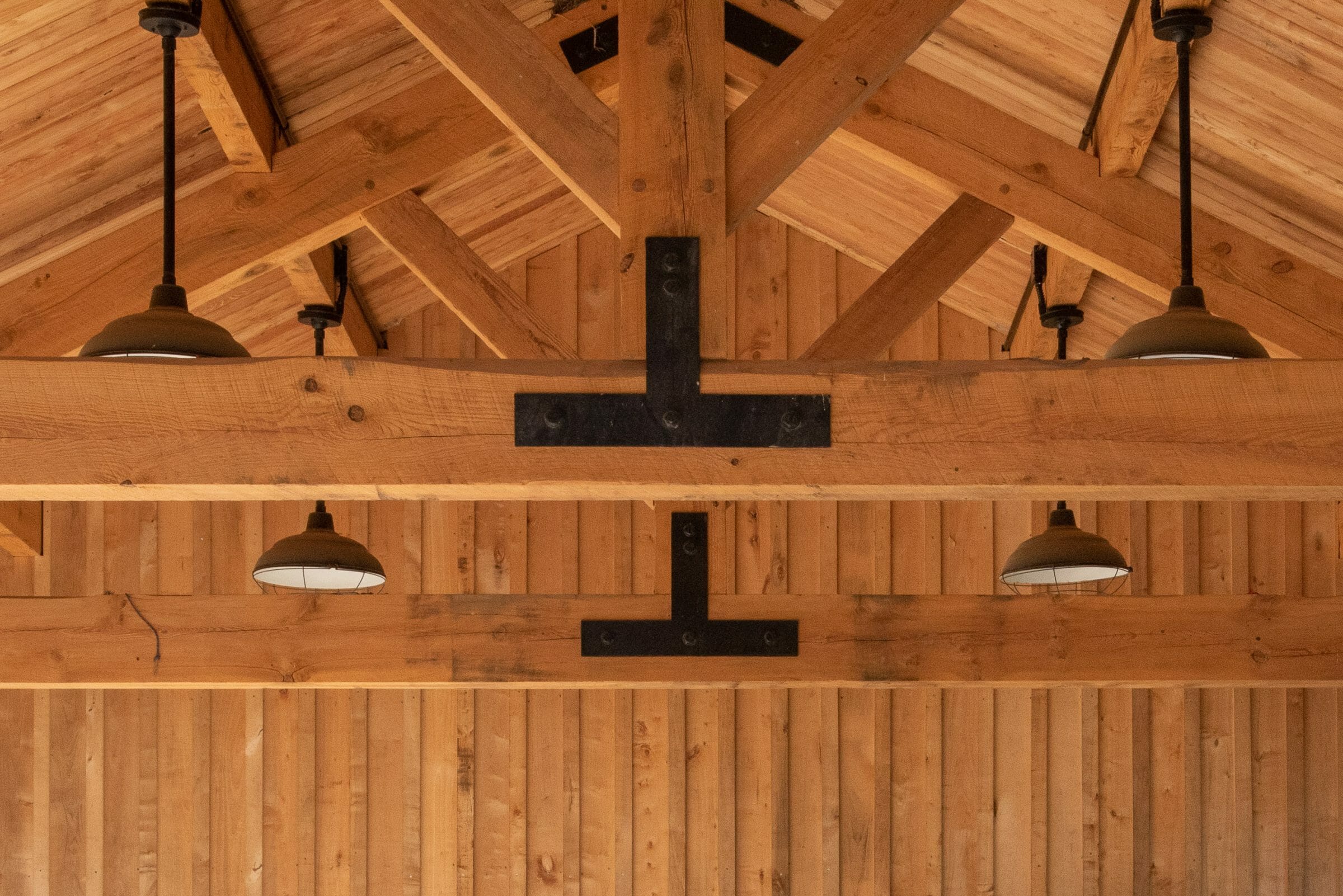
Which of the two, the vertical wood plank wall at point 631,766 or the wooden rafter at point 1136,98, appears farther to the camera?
the vertical wood plank wall at point 631,766

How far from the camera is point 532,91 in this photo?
3482mm

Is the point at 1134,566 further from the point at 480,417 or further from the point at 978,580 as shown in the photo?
the point at 480,417

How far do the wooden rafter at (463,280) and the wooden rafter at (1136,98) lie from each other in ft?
6.32

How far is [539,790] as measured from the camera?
7355mm

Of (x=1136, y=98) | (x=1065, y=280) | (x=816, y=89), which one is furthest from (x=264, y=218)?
(x=1065, y=280)

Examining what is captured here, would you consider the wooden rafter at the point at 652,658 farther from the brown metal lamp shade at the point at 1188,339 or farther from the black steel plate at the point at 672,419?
the black steel plate at the point at 672,419

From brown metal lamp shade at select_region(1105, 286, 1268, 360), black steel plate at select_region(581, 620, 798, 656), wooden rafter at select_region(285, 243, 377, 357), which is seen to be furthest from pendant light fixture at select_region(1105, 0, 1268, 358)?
wooden rafter at select_region(285, 243, 377, 357)

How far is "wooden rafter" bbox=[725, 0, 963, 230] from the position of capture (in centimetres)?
340

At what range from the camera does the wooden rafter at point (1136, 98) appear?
14.3ft

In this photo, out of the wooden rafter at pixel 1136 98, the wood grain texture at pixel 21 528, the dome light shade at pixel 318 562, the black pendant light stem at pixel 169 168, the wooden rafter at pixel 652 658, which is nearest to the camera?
the black pendant light stem at pixel 169 168

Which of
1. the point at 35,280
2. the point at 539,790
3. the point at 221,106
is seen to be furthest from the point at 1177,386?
the point at 539,790

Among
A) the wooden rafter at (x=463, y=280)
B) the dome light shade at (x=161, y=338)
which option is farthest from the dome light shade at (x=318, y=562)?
the dome light shade at (x=161, y=338)

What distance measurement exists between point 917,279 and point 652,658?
1.75 m

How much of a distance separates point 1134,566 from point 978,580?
0.76 m
